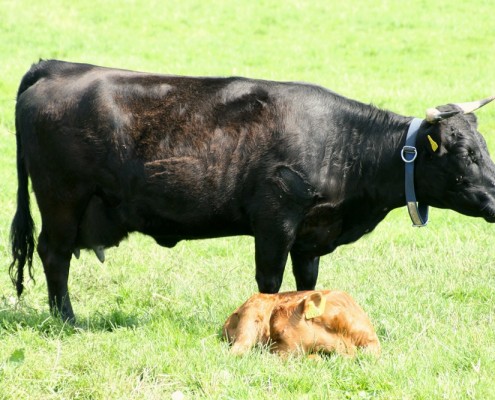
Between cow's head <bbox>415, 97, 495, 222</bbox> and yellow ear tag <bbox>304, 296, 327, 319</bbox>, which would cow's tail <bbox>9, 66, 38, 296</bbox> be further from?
cow's head <bbox>415, 97, 495, 222</bbox>

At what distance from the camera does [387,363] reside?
5.39 meters

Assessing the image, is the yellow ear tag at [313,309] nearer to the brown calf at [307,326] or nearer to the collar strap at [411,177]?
the brown calf at [307,326]

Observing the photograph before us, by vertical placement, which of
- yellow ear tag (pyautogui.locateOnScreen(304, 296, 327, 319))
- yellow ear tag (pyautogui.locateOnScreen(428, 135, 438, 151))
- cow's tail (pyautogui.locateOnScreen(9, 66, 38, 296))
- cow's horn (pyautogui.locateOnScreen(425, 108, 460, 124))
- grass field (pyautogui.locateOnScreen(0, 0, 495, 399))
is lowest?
grass field (pyautogui.locateOnScreen(0, 0, 495, 399))

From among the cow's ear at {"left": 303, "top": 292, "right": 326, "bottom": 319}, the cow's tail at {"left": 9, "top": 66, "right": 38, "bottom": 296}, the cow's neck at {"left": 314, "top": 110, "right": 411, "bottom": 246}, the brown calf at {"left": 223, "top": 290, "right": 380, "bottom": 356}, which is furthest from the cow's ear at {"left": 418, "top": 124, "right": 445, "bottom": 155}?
the cow's tail at {"left": 9, "top": 66, "right": 38, "bottom": 296}

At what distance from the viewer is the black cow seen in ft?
20.9

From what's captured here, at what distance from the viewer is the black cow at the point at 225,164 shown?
636cm

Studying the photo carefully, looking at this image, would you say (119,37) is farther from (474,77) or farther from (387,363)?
(387,363)

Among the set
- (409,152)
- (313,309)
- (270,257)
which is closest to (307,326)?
(313,309)

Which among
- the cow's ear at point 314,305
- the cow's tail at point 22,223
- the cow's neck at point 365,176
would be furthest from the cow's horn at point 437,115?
the cow's tail at point 22,223

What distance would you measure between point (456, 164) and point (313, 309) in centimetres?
157

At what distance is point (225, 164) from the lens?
6434 millimetres

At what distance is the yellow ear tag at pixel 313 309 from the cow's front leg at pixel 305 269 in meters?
1.13

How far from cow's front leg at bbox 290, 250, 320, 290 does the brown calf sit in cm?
98

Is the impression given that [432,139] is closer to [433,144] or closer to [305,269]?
[433,144]
